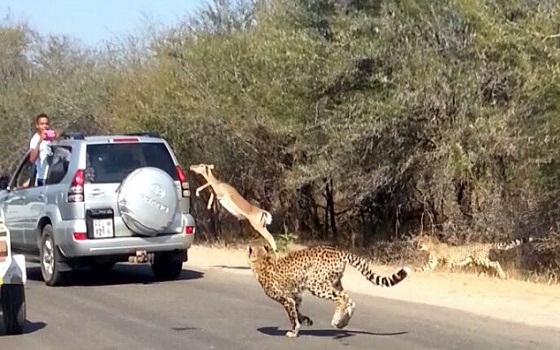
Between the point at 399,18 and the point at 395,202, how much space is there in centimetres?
454

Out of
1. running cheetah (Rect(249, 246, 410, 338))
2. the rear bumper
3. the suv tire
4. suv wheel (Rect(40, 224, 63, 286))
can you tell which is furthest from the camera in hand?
running cheetah (Rect(249, 246, 410, 338))

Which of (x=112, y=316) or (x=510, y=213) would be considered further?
(x=510, y=213)

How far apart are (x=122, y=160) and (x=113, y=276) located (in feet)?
8.43

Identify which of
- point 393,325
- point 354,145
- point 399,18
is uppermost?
point 399,18

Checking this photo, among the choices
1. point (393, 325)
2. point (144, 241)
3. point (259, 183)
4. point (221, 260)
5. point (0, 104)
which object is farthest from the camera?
point (0, 104)

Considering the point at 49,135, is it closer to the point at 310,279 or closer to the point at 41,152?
the point at 41,152

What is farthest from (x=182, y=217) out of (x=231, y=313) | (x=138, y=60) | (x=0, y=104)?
(x=0, y=104)

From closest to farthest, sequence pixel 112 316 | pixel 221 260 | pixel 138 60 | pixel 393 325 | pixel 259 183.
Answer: pixel 393 325, pixel 112 316, pixel 221 260, pixel 259 183, pixel 138 60

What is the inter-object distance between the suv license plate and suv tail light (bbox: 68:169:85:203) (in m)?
0.38

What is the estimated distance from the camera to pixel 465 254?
57.1 feet

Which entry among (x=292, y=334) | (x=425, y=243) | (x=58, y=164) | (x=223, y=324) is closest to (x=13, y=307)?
(x=223, y=324)

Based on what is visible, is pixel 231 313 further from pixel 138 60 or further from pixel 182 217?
pixel 138 60

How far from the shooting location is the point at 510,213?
17703mm

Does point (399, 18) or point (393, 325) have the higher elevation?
point (399, 18)
